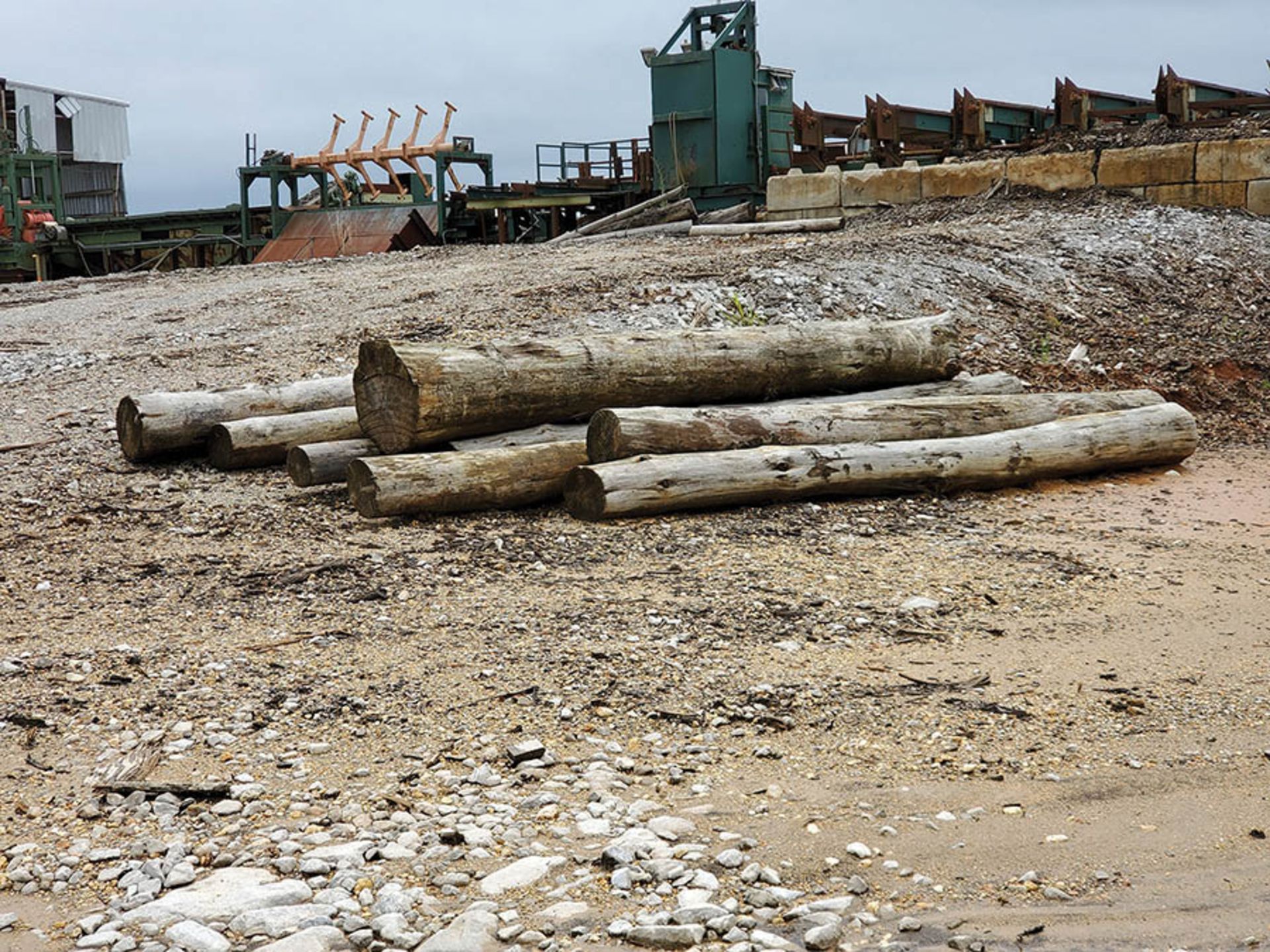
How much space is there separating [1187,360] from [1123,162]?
214 inches

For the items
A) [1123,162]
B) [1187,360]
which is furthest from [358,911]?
[1123,162]

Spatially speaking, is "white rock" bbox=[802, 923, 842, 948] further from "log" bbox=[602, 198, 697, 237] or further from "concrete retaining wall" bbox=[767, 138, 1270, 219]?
"log" bbox=[602, 198, 697, 237]

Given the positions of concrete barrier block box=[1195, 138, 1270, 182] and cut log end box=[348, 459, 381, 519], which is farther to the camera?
concrete barrier block box=[1195, 138, 1270, 182]

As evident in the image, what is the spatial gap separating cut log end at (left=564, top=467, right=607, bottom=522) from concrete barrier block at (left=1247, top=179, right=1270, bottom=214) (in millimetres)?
12082

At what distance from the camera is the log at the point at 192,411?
8094mm

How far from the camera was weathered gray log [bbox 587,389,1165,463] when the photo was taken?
7332 mm

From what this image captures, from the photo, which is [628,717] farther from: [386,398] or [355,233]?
[355,233]

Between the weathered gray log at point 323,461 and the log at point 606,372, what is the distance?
141 millimetres

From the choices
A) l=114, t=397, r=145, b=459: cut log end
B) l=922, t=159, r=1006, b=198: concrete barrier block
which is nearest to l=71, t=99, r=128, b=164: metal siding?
l=922, t=159, r=1006, b=198: concrete barrier block

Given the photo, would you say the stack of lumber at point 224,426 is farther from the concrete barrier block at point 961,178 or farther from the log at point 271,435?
the concrete barrier block at point 961,178

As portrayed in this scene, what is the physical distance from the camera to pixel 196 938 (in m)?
3.08

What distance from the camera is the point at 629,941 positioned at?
122 inches

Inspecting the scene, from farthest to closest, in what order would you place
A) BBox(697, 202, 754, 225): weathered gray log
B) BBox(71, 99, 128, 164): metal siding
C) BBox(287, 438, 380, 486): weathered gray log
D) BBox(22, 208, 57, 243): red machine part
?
BBox(71, 99, 128, 164): metal siding, BBox(22, 208, 57, 243): red machine part, BBox(697, 202, 754, 225): weathered gray log, BBox(287, 438, 380, 486): weathered gray log

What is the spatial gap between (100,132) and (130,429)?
40527 millimetres
